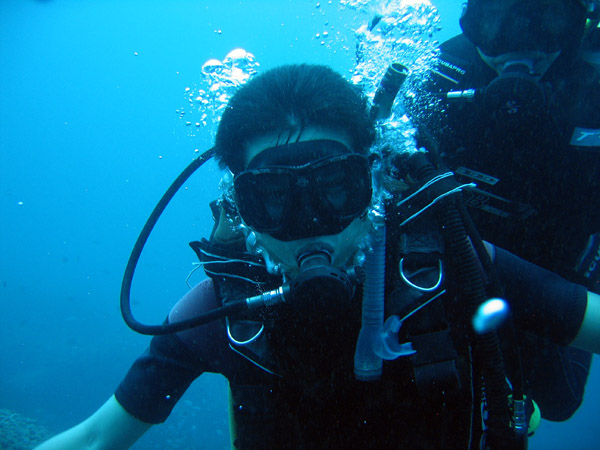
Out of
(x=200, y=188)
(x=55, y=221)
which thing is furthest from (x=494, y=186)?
(x=55, y=221)

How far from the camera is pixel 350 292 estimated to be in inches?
69.7

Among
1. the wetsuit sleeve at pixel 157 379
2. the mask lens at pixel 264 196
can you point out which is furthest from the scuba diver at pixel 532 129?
the wetsuit sleeve at pixel 157 379

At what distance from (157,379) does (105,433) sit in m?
0.44

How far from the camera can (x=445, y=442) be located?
193cm

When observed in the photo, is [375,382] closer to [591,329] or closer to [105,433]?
[591,329]

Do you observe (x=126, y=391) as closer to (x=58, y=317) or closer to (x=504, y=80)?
(x=504, y=80)

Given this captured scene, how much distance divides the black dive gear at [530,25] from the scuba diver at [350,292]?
177 cm

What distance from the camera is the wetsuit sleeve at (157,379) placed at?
2395mm

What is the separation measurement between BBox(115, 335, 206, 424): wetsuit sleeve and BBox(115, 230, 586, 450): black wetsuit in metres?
0.43

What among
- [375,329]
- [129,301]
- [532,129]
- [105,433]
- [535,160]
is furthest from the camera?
[535,160]

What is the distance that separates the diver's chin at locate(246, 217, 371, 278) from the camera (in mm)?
1977

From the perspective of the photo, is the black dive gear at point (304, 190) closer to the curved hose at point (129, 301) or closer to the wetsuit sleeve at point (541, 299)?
the curved hose at point (129, 301)

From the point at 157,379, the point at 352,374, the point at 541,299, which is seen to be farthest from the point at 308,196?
the point at 157,379

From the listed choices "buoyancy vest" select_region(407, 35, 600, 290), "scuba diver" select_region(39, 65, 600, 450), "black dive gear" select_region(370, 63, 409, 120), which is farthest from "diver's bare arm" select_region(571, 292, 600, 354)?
"black dive gear" select_region(370, 63, 409, 120)
